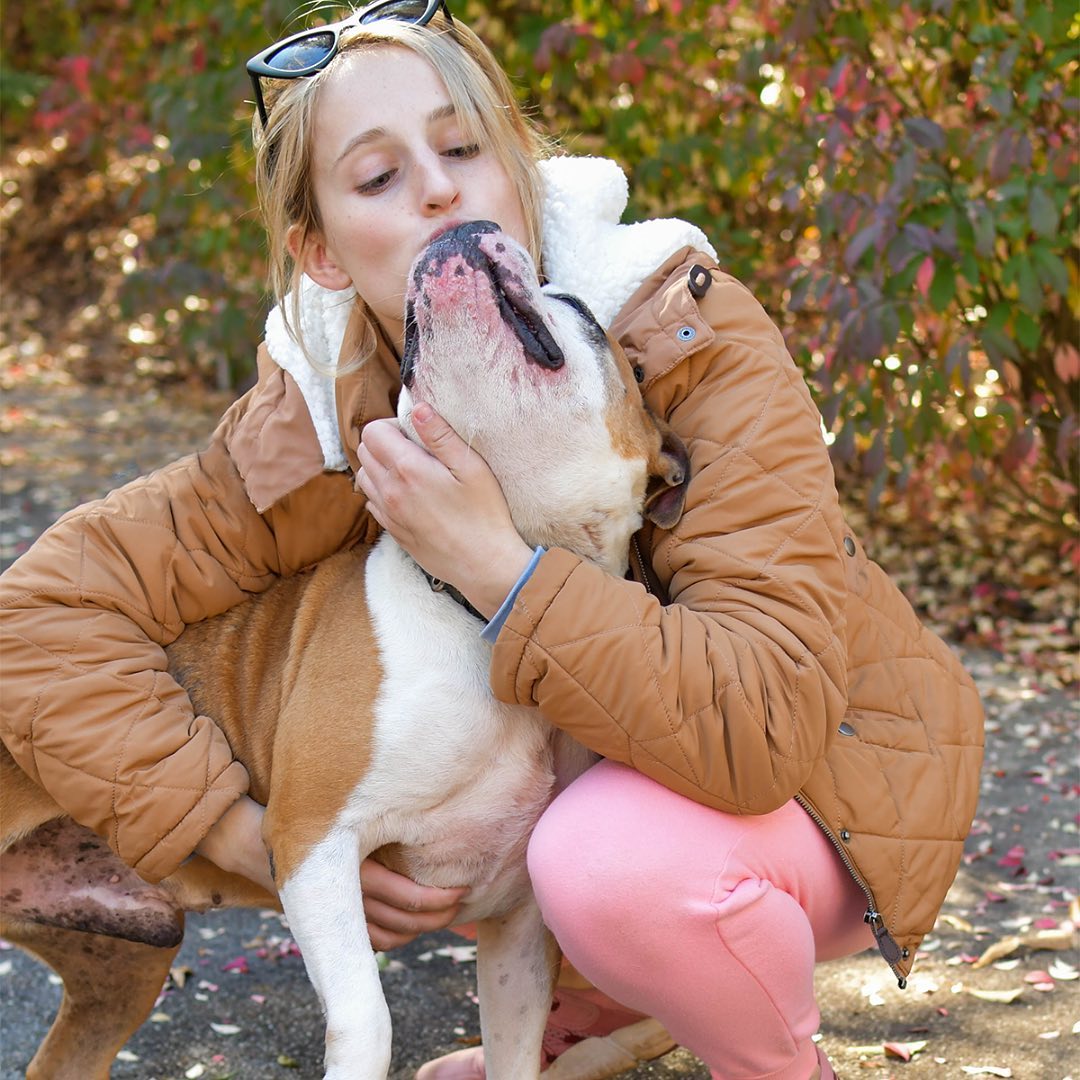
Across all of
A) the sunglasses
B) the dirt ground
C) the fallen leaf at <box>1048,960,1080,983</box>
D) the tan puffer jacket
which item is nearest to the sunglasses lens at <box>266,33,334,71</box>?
the sunglasses

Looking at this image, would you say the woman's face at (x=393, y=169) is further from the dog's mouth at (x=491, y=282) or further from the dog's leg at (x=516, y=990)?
the dog's leg at (x=516, y=990)

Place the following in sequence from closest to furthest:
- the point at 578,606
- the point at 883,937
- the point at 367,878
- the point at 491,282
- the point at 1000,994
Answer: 1. the point at 578,606
2. the point at 491,282
3. the point at 883,937
4. the point at 367,878
5. the point at 1000,994

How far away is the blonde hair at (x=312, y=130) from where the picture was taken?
2.49 metres

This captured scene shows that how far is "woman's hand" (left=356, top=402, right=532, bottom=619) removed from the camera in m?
2.17

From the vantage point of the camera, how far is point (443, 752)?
2244 millimetres

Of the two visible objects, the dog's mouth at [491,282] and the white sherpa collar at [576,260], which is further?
the white sherpa collar at [576,260]

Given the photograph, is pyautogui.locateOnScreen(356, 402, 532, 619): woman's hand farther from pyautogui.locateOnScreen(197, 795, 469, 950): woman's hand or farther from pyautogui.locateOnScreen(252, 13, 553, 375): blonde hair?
pyautogui.locateOnScreen(197, 795, 469, 950): woman's hand

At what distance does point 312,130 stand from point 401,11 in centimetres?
33

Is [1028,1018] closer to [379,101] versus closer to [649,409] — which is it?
[649,409]

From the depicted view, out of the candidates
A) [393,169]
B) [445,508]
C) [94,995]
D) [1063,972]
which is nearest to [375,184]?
[393,169]

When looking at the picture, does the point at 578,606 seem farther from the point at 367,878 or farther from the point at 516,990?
the point at 516,990

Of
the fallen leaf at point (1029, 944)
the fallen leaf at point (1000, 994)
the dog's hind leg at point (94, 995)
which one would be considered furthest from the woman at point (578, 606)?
the fallen leaf at point (1029, 944)

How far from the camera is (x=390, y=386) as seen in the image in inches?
101

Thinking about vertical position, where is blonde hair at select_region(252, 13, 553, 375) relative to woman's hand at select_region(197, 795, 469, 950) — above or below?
above
